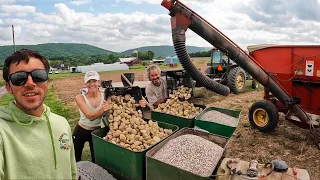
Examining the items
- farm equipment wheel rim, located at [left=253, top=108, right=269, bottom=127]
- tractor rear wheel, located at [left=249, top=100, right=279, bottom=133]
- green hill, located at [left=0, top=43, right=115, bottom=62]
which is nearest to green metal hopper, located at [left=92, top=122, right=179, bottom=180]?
tractor rear wheel, located at [left=249, top=100, right=279, bottom=133]

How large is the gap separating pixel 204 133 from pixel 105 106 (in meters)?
1.24

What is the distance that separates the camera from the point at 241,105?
324 inches

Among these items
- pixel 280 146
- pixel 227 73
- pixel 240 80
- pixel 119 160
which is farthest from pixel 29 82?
pixel 240 80

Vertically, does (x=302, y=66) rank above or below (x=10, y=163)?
above

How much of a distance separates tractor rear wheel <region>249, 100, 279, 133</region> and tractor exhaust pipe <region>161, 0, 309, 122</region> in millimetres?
283

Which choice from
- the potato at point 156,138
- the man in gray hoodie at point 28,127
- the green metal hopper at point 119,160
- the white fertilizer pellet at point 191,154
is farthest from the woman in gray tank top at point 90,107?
the man in gray hoodie at point 28,127

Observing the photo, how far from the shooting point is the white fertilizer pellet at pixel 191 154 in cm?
225

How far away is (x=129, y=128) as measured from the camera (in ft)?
9.27

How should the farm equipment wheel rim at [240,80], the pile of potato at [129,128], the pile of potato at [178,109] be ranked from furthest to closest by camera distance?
1. the farm equipment wheel rim at [240,80]
2. the pile of potato at [178,109]
3. the pile of potato at [129,128]

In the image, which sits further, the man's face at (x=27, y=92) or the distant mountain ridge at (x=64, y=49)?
the distant mountain ridge at (x=64, y=49)

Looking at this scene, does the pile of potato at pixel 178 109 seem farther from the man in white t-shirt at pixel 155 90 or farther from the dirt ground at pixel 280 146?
the dirt ground at pixel 280 146

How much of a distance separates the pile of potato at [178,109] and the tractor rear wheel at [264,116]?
1.92 metres

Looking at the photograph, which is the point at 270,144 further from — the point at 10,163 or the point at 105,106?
the point at 10,163

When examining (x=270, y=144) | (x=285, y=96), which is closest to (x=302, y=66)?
(x=285, y=96)
